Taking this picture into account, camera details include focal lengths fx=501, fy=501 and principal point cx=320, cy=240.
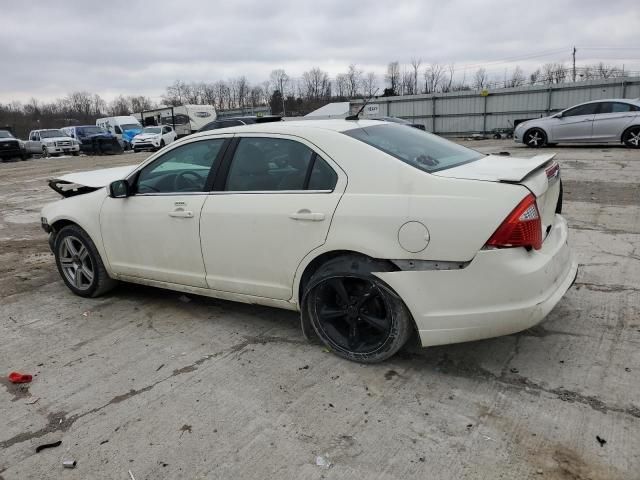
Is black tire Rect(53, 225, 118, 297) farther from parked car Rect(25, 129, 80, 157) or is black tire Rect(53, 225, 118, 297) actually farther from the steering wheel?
parked car Rect(25, 129, 80, 157)

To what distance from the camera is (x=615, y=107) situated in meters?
14.5

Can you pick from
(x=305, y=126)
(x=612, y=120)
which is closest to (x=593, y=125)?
(x=612, y=120)

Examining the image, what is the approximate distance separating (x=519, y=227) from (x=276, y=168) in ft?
5.41

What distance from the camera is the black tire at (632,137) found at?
14234 mm

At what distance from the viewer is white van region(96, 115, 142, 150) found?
34112 mm

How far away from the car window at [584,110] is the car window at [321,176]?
47.5 ft

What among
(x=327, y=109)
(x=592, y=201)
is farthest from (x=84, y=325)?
(x=327, y=109)

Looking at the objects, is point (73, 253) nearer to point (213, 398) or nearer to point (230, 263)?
point (230, 263)

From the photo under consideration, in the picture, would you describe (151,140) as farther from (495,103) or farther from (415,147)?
(415,147)

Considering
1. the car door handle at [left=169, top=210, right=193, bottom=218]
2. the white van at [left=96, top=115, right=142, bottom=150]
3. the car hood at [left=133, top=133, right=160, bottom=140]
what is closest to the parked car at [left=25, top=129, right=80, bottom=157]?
the white van at [left=96, top=115, right=142, bottom=150]

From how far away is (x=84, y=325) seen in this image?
164 inches

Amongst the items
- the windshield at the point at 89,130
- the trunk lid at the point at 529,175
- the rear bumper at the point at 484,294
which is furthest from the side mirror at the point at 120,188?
the windshield at the point at 89,130

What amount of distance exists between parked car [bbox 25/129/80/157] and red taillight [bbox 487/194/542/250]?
3253cm

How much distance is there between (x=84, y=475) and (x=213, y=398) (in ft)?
2.57
